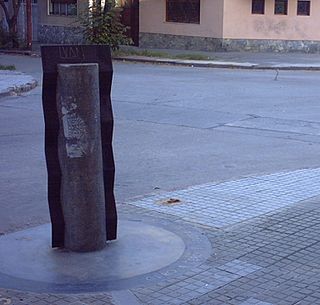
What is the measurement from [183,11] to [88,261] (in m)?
26.5

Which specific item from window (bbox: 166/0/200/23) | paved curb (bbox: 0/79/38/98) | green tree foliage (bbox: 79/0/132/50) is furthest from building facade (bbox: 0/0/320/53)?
paved curb (bbox: 0/79/38/98)

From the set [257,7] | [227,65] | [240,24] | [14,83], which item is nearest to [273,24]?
[257,7]

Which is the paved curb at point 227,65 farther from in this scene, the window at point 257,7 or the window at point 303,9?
the window at point 303,9

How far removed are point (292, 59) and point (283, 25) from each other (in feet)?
10.7

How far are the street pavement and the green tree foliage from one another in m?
11.3

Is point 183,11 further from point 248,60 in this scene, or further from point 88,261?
point 88,261

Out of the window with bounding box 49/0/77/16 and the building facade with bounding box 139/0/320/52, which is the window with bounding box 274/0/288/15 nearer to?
the building facade with bounding box 139/0/320/52

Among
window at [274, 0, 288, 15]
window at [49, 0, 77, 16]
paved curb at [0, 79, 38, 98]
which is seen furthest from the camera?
window at [49, 0, 77, 16]

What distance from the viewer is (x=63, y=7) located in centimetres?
3606

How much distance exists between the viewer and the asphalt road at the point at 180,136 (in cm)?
873

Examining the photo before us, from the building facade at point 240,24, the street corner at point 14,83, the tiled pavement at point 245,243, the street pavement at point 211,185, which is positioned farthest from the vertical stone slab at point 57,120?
the building facade at point 240,24

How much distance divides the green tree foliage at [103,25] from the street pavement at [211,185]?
11256 millimetres

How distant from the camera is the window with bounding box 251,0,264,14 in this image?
3027 centimetres

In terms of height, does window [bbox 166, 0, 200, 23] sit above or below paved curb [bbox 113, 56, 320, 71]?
above
